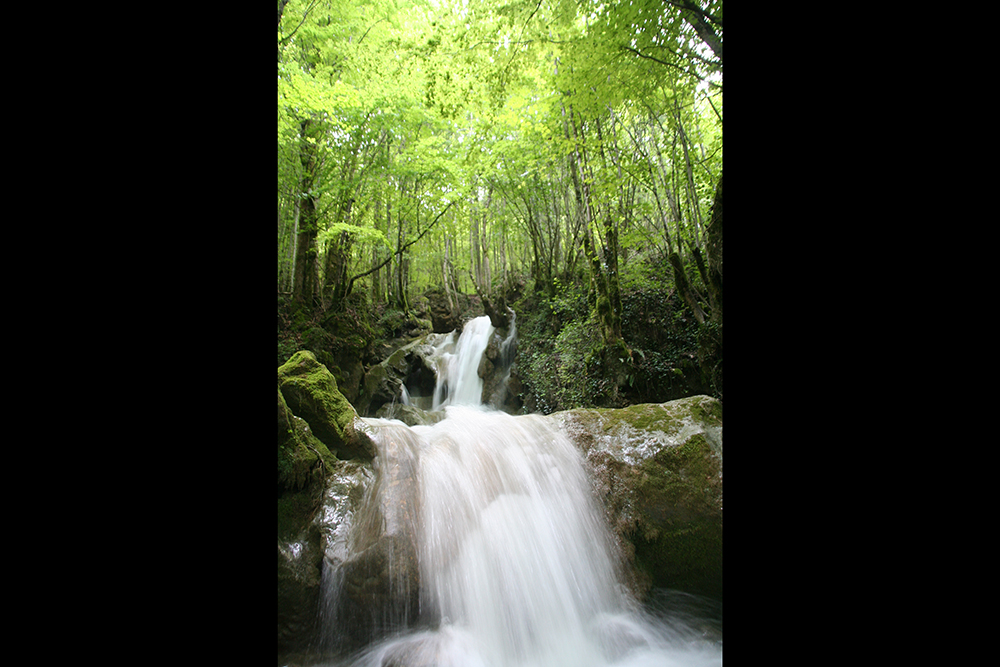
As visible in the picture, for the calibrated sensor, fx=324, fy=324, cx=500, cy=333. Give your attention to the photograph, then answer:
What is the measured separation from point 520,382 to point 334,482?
19.2ft

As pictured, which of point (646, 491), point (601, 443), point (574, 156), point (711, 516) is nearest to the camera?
point (711, 516)

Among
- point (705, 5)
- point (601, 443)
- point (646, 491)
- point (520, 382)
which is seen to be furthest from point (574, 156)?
point (646, 491)

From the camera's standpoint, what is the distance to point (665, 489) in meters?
3.21

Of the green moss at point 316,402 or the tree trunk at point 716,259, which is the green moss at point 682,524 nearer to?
the tree trunk at point 716,259

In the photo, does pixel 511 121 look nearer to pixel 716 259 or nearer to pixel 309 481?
pixel 716 259

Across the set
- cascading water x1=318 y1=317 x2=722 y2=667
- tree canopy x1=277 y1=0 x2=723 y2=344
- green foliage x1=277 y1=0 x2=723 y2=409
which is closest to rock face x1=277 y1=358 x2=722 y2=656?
cascading water x1=318 y1=317 x2=722 y2=667

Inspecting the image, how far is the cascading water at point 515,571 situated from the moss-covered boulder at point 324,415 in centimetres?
23

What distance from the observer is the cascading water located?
2645 mm

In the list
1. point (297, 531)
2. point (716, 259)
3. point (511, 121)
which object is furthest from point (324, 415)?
point (511, 121)

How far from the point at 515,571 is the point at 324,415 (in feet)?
8.12

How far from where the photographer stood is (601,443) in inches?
147

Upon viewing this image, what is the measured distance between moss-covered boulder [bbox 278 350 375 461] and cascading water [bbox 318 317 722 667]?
231mm

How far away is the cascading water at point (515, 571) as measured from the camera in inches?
104
